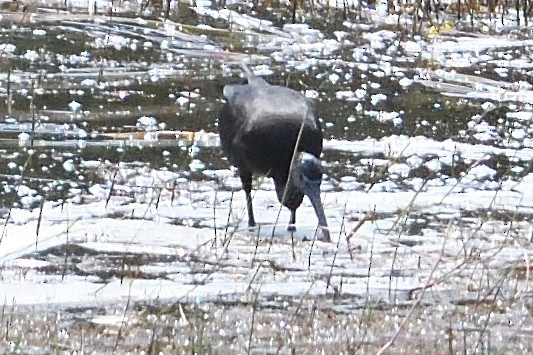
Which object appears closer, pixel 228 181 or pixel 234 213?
pixel 234 213

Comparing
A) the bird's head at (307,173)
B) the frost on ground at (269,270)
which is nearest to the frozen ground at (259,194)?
the frost on ground at (269,270)

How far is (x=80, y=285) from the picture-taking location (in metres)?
4.49

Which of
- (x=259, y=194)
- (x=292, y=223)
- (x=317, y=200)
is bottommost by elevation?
(x=259, y=194)

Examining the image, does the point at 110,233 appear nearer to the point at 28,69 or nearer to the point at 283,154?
the point at 283,154

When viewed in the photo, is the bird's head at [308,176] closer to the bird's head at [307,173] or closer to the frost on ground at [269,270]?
the bird's head at [307,173]

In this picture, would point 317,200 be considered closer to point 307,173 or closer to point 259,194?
point 307,173

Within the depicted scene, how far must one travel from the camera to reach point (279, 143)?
599cm

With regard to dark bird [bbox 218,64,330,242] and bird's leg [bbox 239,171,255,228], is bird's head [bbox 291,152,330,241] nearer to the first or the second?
dark bird [bbox 218,64,330,242]

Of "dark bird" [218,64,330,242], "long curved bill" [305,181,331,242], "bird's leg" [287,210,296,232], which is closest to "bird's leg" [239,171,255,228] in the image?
"dark bird" [218,64,330,242]

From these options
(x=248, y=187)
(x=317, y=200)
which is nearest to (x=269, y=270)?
(x=317, y=200)

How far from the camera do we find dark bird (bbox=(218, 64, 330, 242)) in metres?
5.93

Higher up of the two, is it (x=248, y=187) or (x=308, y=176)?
(x=308, y=176)

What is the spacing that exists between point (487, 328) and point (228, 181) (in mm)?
2826

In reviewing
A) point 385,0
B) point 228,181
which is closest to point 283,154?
point 228,181
